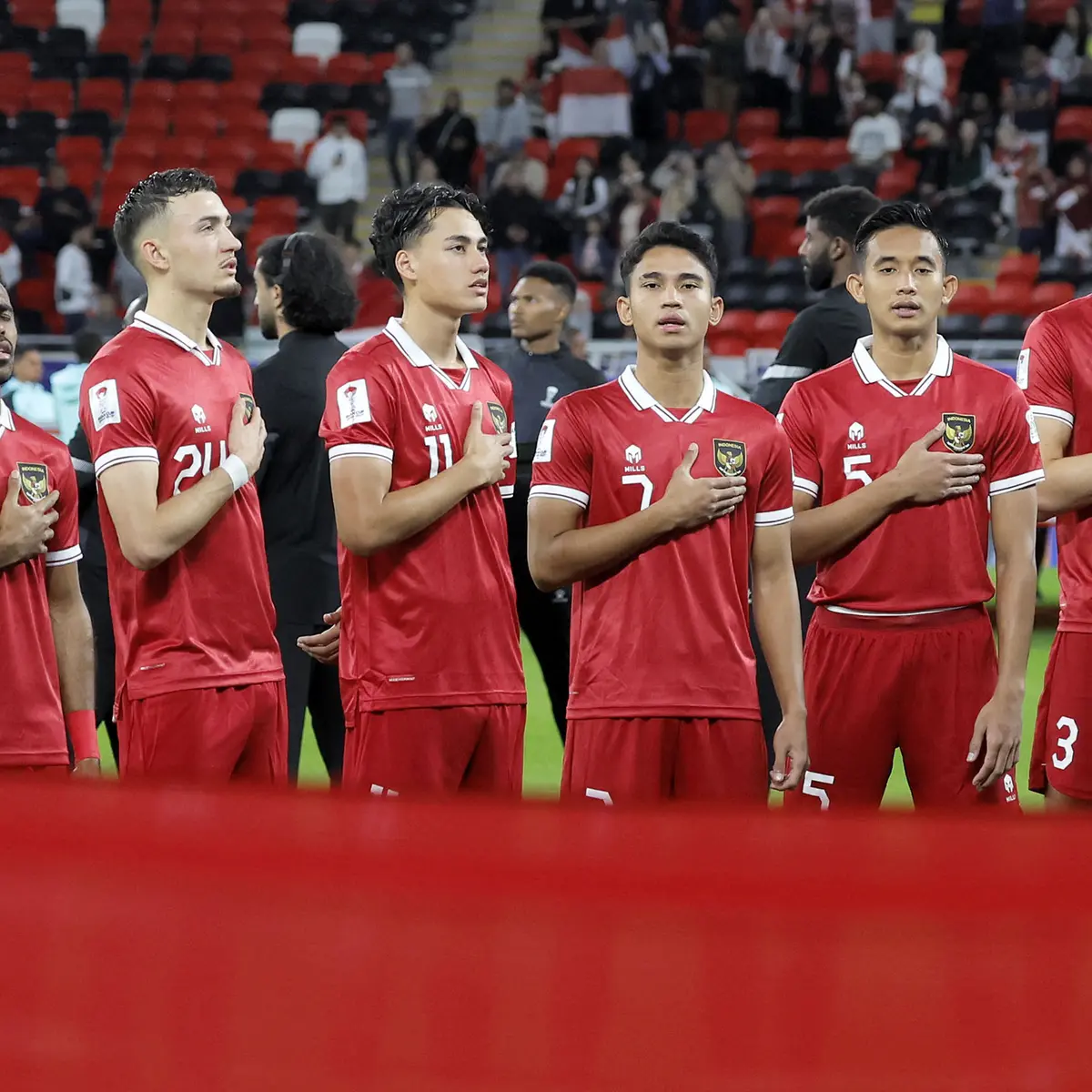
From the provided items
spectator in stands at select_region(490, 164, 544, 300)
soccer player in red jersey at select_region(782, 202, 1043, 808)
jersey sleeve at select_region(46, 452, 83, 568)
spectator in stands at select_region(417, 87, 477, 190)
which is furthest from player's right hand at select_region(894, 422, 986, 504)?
spectator in stands at select_region(417, 87, 477, 190)

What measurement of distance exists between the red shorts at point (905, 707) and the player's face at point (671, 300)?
793mm

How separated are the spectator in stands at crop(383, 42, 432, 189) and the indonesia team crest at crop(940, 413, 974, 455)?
13.8m

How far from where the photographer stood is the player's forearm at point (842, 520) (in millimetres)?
3885

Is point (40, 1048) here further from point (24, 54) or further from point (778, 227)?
point (24, 54)

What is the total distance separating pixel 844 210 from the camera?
5391mm

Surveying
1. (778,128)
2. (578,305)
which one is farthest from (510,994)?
Answer: (778,128)

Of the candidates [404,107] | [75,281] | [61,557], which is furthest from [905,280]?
[404,107]

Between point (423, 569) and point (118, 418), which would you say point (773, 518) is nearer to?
point (423, 569)

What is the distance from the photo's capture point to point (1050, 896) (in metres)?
1.58

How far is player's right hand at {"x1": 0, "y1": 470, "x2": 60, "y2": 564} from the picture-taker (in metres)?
3.60

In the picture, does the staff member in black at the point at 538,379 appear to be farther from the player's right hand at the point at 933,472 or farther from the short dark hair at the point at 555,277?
the player's right hand at the point at 933,472

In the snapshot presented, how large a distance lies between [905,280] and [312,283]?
1.78m

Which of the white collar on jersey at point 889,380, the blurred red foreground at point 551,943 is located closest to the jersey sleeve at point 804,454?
the white collar on jersey at point 889,380

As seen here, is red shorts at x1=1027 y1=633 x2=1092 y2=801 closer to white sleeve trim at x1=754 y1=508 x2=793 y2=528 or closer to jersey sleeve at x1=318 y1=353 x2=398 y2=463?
white sleeve trim at x1=754 y1=508 x2=793 y2=528
